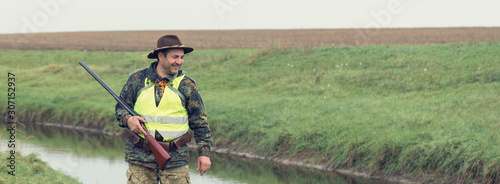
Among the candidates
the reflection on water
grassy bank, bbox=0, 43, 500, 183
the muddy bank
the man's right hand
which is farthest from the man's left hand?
the muddy bank

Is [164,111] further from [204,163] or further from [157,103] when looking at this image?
[204,163]

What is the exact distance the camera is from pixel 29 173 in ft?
34.7

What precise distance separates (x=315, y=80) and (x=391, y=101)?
5.31m

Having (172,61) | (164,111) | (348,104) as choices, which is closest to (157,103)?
(164,111)

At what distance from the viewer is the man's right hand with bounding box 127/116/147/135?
580 cm

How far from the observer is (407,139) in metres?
13.3

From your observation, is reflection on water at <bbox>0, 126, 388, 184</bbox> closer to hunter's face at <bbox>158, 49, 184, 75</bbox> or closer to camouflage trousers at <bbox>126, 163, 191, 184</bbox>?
camouflage trousers at <bbox>126, 163, 191, 184</bbox>

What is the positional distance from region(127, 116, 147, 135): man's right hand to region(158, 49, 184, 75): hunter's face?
18.2 inches

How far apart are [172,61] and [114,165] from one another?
9.50m

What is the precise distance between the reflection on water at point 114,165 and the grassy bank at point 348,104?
0.66m

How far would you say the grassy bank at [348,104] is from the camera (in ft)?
42.7

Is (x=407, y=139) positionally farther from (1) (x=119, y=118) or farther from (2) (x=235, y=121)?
(1) (x=119, y=118)

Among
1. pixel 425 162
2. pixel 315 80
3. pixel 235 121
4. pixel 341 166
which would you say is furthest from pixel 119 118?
Result: pixel 315 80

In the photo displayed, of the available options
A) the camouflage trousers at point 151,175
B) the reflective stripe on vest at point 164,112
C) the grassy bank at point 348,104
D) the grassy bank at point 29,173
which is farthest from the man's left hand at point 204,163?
the grassy bank at point 348,104
